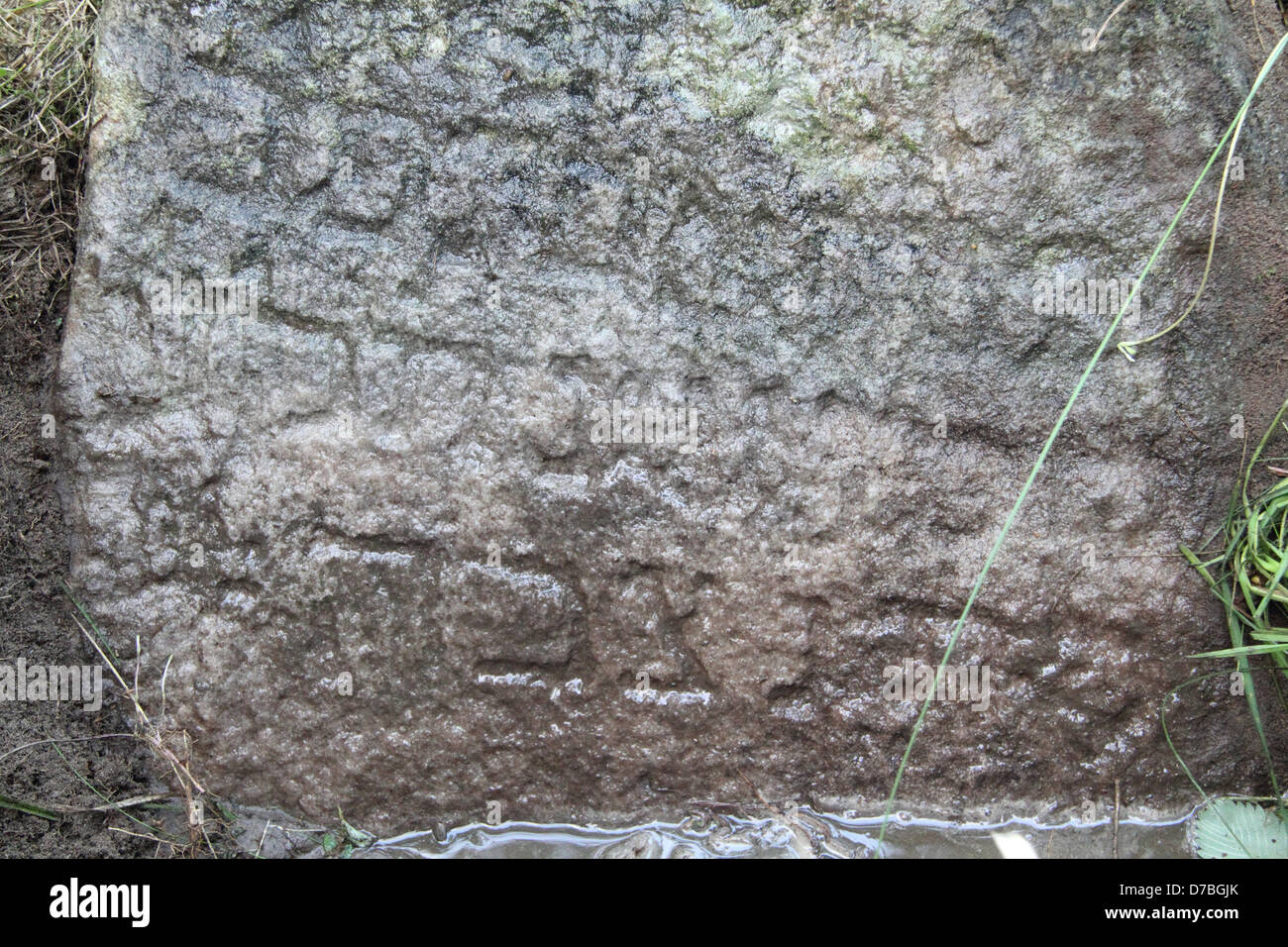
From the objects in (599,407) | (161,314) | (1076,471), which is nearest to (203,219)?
(161,314)

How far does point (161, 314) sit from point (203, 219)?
247 mm

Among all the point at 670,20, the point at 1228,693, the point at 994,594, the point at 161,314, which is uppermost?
the point at 670,20

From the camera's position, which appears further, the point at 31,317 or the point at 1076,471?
the point at 31,317

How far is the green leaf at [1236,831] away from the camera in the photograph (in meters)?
2.63

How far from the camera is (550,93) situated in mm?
2553

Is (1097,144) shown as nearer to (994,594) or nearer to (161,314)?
(994,594)
